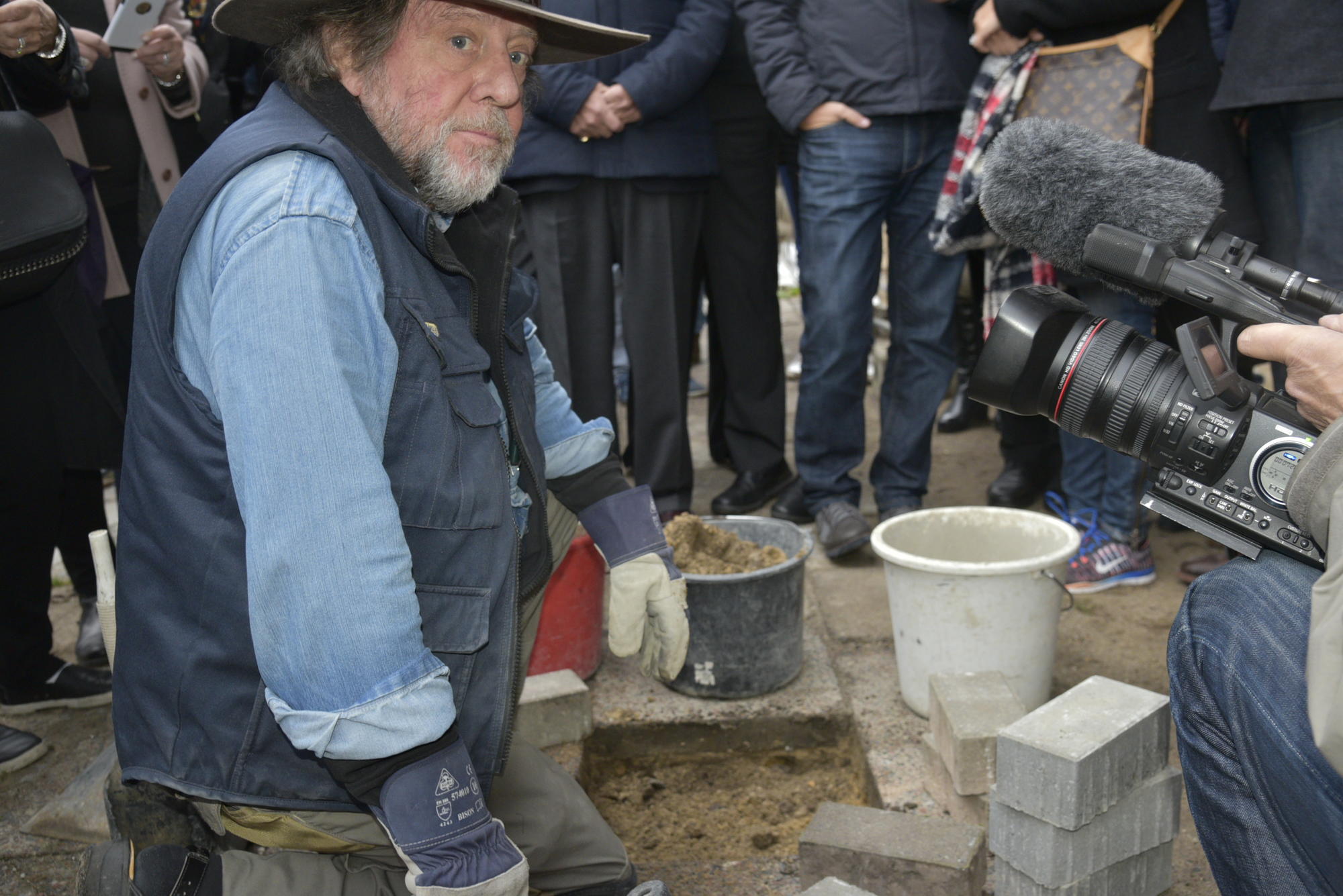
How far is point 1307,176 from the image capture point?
257 cm

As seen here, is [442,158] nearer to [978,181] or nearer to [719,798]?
[719,798]

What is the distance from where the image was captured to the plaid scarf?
9.73 ft

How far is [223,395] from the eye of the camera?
139 centimetres

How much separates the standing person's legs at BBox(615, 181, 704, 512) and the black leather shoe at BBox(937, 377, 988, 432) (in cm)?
178

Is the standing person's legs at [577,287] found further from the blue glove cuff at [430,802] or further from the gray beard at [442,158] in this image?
the blue glove cuff at [430,802]

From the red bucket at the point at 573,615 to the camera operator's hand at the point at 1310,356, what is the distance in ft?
5.17

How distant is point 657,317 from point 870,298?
669mm

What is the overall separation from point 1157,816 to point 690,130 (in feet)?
7.78

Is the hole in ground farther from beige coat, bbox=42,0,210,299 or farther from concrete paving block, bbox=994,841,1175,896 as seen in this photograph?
beige coat, bbox=42,0,210,299

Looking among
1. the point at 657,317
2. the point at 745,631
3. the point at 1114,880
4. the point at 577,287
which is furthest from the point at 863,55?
the point at 1114,880

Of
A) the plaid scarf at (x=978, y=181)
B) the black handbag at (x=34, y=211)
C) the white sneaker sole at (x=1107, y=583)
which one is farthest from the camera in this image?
the white sneaker sole at (x=1107, y=583)

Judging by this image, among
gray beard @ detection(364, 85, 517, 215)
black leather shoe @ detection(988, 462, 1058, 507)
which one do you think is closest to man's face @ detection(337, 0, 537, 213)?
gray beard @ detection(364, 85, 517, 215)

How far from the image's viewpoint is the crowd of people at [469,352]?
139cm

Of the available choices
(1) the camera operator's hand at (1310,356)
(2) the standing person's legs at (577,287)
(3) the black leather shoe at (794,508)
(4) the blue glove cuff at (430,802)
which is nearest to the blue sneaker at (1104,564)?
(3) the black leather shoe at (794,508)
